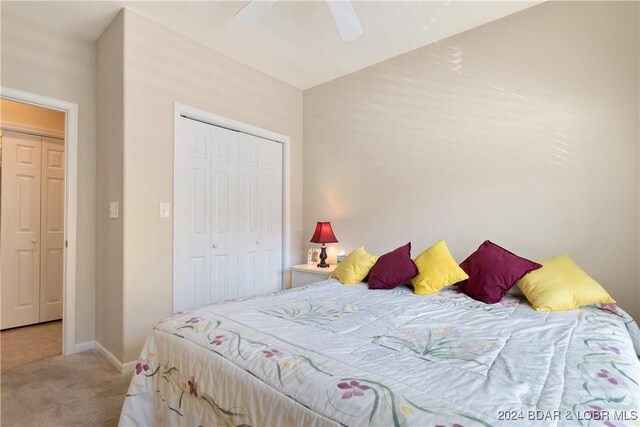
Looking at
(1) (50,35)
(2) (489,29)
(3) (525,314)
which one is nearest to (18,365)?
(1) (50,35)

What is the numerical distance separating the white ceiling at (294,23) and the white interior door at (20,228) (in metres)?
1.50

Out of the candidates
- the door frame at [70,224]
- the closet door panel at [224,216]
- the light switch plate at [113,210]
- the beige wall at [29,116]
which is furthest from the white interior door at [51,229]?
the closet door panel at [224,216]

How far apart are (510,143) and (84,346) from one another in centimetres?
391

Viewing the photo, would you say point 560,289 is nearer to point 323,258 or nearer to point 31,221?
point 323,258

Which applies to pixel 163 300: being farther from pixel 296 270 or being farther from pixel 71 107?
pixel 71 107

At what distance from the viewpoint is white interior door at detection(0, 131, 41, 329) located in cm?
328

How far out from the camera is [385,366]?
1070 mm

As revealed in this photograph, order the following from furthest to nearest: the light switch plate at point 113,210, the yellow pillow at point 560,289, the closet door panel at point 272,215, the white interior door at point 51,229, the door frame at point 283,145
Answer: the closet door panel at point 272,215 < the white interior door at point 51,229 < the door frame at point 283,145 < the light switch plate at point 113,210 < the yellow pillow at point 560,289

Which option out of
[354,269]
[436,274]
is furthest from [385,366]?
[354,269]

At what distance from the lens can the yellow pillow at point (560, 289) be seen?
1828mm

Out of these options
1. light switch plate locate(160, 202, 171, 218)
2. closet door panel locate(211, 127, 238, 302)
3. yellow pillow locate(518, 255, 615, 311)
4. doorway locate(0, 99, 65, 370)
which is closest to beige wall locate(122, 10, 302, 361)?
light switch plate locate(160, 202, 171, 218)

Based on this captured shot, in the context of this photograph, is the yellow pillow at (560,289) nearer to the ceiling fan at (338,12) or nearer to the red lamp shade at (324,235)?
the red lamp shade at (324,235)

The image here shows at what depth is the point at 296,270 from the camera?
3.41 m

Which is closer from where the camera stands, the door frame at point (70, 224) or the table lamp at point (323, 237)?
the door frame at point (70, 224)
